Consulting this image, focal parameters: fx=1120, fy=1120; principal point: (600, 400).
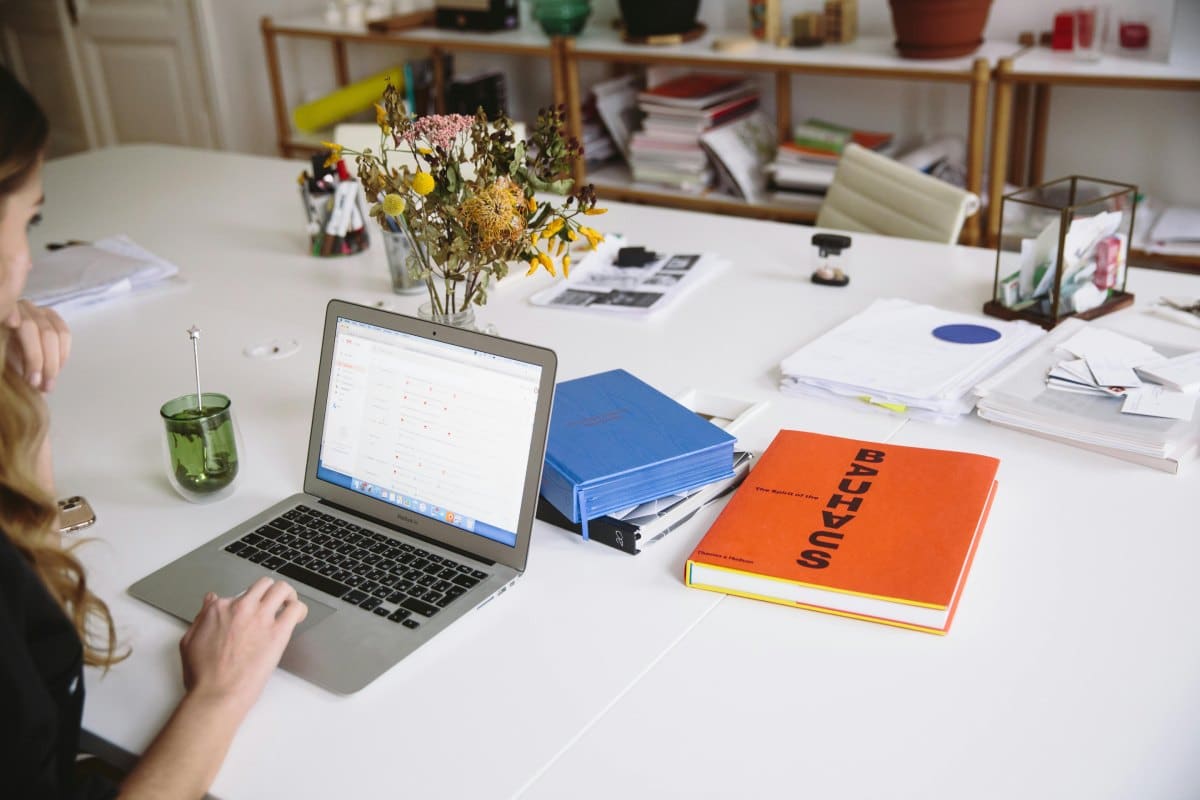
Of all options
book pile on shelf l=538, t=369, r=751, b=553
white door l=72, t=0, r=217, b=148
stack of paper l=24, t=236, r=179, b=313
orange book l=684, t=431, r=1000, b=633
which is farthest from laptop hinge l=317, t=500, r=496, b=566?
white door l=72, t=0, r=217, b=148

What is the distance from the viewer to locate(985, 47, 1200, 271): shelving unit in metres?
2.75

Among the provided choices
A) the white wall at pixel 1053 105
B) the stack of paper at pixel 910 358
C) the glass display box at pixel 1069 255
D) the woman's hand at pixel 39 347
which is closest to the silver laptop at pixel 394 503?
the woman's hand at pixel 39 347

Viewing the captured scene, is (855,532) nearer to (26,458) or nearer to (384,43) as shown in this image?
(26,458)

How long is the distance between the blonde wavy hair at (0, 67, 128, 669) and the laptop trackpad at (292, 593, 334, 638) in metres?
0.18

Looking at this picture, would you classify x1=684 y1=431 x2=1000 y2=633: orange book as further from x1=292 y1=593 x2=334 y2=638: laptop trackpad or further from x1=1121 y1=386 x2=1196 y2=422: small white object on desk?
x1=292 y1=593 x2=334 y2=638: laptop trackpad

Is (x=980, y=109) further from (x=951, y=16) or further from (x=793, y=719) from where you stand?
(x=793, y=719)

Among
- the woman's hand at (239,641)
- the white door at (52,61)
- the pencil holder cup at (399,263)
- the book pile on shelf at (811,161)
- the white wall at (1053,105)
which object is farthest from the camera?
the white door at (52,61)

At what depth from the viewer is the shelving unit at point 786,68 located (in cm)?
297

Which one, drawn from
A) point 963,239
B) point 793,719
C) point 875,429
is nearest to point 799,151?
point 963,239

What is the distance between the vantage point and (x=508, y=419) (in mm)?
1178

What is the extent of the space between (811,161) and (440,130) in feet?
7.12

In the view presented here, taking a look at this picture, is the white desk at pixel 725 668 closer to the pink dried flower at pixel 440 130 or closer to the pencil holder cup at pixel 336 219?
the pink dried flower at pixel 440 130

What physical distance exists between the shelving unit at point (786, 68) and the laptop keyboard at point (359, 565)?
222 cm

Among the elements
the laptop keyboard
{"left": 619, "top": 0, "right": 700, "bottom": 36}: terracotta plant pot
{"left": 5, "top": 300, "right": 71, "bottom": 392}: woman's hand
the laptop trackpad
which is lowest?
the laptop trackpad
